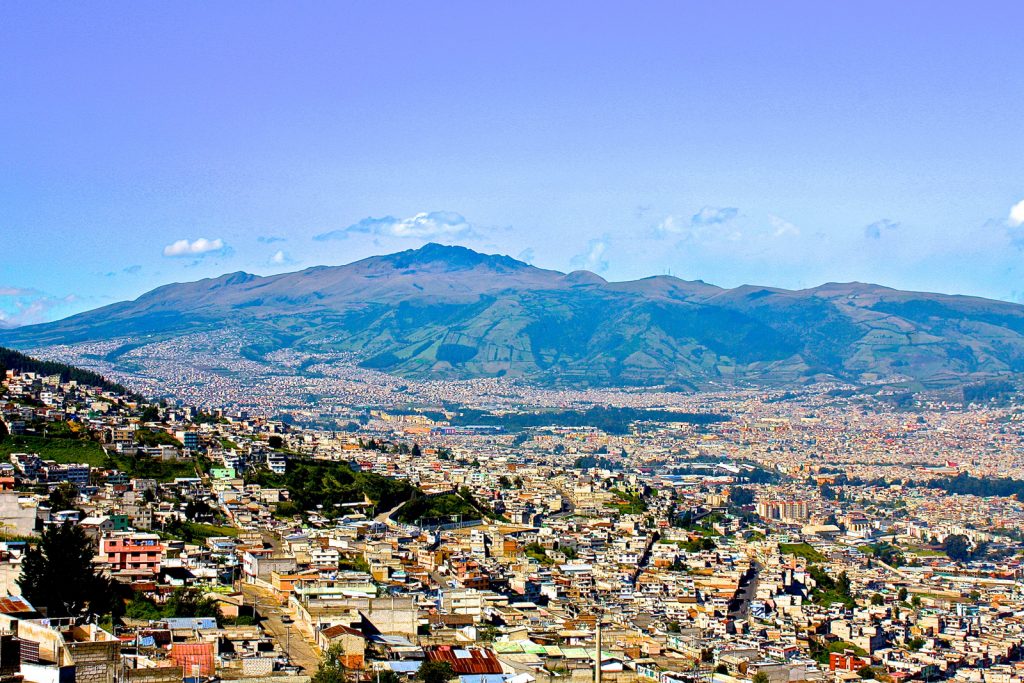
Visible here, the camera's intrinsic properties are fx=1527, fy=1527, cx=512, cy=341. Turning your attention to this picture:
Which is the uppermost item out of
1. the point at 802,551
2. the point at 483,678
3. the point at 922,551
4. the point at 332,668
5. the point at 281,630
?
the point at 332,668

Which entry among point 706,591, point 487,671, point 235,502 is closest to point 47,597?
point 487,671

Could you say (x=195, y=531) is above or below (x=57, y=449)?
below

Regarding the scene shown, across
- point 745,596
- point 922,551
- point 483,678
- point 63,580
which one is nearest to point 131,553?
point 63,580

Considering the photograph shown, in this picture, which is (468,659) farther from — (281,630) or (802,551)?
(802,551)

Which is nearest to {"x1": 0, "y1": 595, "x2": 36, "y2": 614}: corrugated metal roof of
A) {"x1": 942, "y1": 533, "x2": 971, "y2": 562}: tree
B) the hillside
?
{"x1": 942, "y1": 533, "x2": 971, "y2": 562}: tree

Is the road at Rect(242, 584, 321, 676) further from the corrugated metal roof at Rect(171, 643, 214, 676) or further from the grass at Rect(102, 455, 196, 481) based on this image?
the grass at Rect(102, 455, 196, 481)

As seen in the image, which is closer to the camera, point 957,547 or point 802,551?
point 802,551

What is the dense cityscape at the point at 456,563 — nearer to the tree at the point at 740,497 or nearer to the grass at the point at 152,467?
the grass at the point at 152,467
